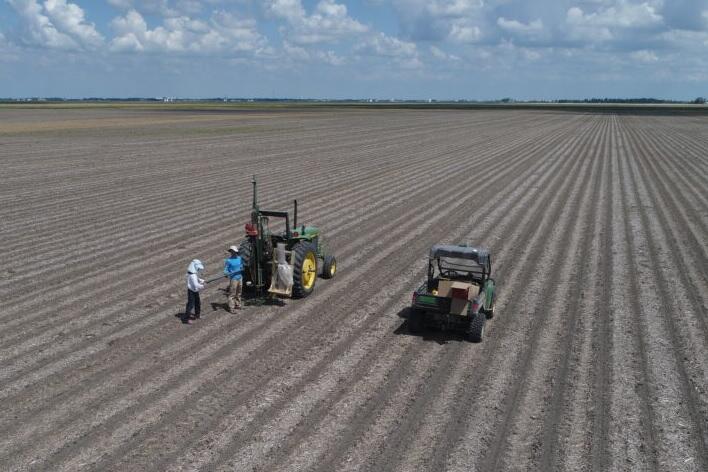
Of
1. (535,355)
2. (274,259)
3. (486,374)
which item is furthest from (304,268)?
(535,355)

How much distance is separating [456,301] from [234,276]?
392 cm

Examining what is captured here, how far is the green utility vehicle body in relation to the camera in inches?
381

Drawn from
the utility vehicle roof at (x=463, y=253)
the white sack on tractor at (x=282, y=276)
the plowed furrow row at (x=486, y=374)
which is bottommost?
the plowed furrow row at (x=486, y=374)

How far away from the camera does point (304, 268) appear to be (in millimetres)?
11672

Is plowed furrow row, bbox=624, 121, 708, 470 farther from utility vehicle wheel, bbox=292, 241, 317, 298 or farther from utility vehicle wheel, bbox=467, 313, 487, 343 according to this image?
utility vehicle wheel, bbox=292, 241, 317, 298

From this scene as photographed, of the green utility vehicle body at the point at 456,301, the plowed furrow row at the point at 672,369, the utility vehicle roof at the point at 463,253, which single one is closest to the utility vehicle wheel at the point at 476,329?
the green utility vehicle body at the point at 456,301

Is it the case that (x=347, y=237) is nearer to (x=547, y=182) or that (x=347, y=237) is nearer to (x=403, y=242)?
(x=403, y=242)

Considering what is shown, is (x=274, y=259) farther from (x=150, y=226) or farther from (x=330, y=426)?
(x=150, y=226)

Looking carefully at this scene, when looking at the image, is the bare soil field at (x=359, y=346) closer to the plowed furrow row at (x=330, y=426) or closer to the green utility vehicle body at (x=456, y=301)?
the plowed furrow row at (x=330, y=426)

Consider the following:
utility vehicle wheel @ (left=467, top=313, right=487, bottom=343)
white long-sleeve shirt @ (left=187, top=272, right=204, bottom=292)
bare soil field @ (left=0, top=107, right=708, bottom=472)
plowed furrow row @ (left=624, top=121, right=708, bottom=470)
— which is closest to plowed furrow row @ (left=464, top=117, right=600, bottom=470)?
bare soil field @ (left=0, top=107, right=708, bottom=472)

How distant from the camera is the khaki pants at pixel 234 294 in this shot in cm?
1082

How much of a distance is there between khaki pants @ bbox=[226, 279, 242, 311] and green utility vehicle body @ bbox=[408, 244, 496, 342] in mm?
3153

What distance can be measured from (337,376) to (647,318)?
6001mm

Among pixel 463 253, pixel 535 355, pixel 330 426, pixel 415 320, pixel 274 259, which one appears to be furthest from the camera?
pixel 274 259
